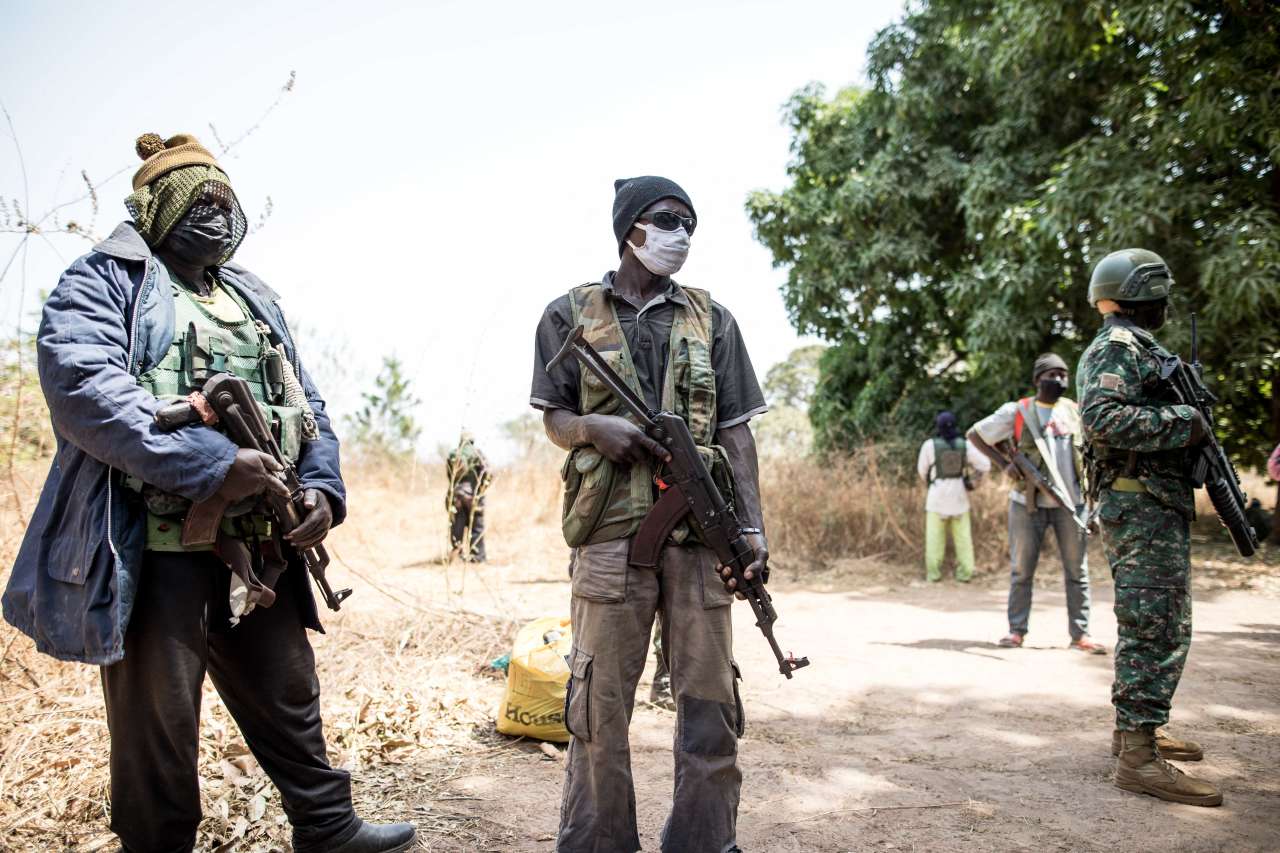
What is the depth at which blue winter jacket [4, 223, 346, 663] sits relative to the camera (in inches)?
76.5

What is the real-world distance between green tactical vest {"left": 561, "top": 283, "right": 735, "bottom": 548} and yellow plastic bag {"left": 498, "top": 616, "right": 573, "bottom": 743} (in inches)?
57.3

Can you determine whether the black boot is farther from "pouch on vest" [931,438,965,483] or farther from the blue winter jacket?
"pouch on vest" [931,438,965,483]

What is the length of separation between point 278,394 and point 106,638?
799 mm

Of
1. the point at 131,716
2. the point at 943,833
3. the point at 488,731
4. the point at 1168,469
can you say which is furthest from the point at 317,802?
the point at 1168,469

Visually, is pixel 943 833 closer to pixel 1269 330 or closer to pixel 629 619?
pixel 629 619

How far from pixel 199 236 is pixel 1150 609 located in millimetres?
3449

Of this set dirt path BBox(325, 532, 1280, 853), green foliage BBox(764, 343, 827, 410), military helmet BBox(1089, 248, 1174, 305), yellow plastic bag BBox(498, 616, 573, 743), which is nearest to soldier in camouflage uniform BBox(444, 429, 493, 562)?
dirt path BBox(325, 532, 1280, 853)

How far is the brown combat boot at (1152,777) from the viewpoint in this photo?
3.03 m

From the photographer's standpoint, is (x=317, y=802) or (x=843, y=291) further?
(x=843, y=291)

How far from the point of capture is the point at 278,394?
2469 mm

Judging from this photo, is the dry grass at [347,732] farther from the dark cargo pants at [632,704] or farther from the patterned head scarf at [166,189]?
the patterned head scarf at [166,189]

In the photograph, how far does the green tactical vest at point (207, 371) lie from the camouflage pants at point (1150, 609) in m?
3.01

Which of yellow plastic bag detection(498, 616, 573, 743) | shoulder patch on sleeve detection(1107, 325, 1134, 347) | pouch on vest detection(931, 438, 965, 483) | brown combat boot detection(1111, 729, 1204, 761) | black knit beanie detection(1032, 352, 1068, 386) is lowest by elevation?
brown combat boot detection(1111, 729, 1204, 761)

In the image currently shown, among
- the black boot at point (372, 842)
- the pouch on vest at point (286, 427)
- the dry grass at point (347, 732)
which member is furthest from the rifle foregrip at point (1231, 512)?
the pouch on vest at point (286, 427)
